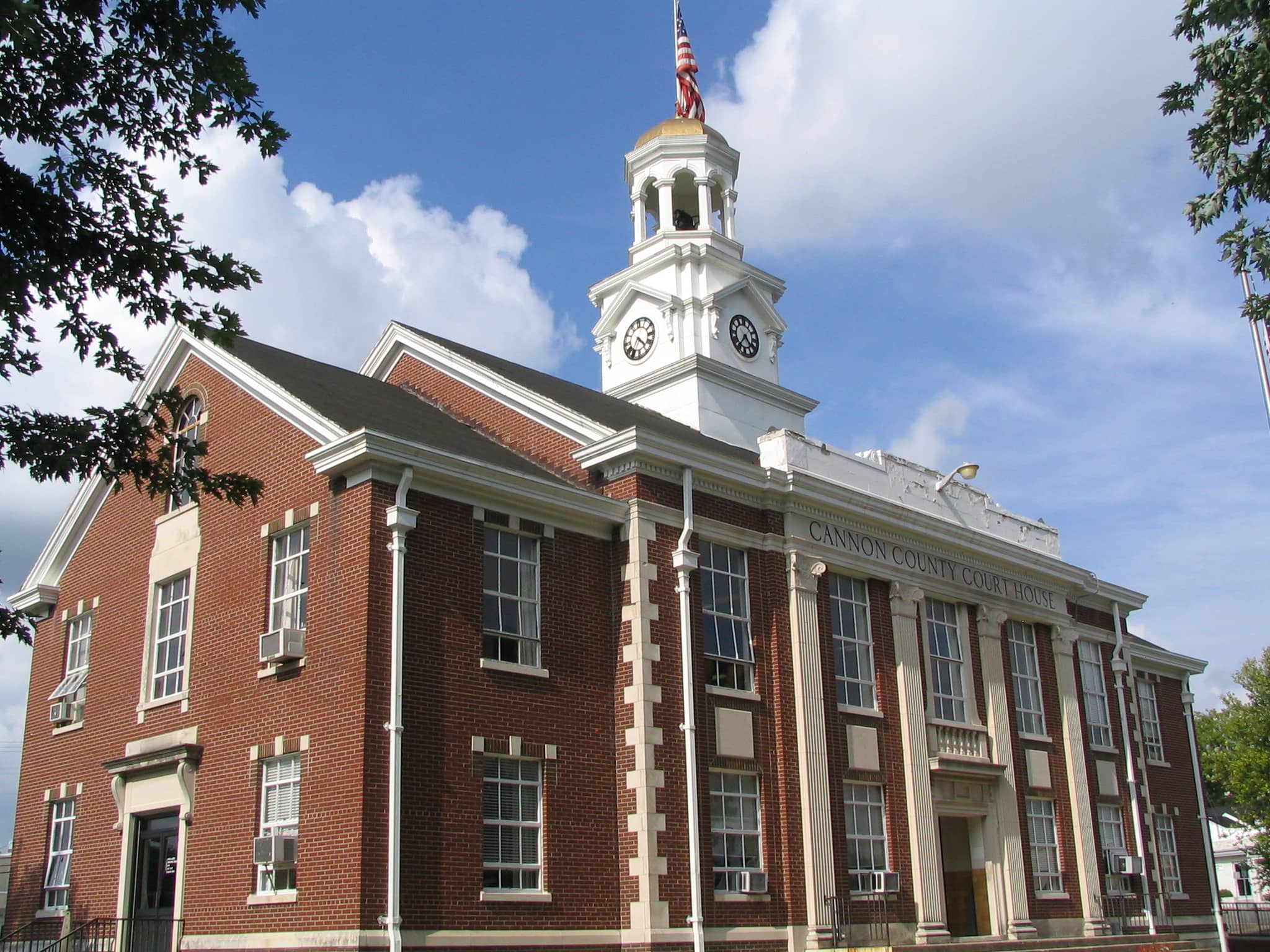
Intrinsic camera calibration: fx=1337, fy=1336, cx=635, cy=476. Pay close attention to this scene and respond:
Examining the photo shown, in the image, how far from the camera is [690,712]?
2131 cm

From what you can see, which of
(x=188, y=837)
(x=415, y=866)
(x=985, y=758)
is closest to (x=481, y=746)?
(x=415, y=866)

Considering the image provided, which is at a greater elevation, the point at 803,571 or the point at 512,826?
the point at 803,571

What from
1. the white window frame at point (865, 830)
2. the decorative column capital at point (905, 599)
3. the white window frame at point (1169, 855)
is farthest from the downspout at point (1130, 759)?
the white window frame at point (865, 830)

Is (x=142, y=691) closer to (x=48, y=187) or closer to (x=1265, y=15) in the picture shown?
(x=48, y=187)

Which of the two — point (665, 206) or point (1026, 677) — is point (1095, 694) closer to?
point (1026, 677)

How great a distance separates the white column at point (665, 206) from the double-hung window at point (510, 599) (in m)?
16.3

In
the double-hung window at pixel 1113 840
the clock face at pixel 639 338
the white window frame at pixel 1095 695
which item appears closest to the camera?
the double-hung window at pixel 1113 840

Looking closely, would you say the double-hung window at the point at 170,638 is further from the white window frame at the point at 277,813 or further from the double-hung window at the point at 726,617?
the double-hung window at the point at 726,617

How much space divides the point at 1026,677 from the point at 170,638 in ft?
59.5

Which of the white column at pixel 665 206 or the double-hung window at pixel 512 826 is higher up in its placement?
the white column at pixel 665 206

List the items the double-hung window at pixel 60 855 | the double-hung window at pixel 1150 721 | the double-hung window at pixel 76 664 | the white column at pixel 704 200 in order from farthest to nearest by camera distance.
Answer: the white column at pixel 704 200 < the double-hung window at pixel 1150 721 < the double-hung window at pixel 76 664 < the double-hung window at pixel 60 855

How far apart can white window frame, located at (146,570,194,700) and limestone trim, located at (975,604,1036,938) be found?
15924 mm

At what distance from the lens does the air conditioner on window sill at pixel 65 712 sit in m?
24.4

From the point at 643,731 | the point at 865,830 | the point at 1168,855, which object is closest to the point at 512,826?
the point at 643,731
